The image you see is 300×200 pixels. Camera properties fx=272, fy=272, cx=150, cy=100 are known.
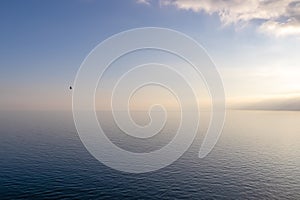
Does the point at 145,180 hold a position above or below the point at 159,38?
below

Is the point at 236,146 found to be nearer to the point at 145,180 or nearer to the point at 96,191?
the point at 145,180

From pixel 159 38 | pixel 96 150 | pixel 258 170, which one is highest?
pixel 159 38

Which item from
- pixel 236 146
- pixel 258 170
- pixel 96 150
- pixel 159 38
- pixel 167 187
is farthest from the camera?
pixel 236 146

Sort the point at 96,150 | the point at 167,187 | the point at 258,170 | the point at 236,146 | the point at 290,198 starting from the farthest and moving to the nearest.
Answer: the point at 236,146 < the point at 96,150 < the point at 258,170 < the point at 167,187 < the point at 290,198

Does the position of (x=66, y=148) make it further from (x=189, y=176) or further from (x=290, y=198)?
(x=290, y=198)

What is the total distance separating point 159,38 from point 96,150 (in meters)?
128

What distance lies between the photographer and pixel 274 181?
4309 inches

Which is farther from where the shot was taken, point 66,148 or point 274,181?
point 66,148

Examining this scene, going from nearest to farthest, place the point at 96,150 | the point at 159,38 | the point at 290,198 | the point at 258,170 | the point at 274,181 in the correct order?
1. the point at 159,38
2. the point at 290,198
3. the point at 274,181
4. the point at 258,170
5. the point at 96,150

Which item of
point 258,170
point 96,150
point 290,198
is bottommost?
point 290,198

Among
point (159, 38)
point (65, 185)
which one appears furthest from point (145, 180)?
point (159, 38)

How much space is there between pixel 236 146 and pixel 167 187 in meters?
98.5

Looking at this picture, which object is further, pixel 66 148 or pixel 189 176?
pixel 66 148

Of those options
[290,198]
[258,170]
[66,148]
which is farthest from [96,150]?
[290,198]
